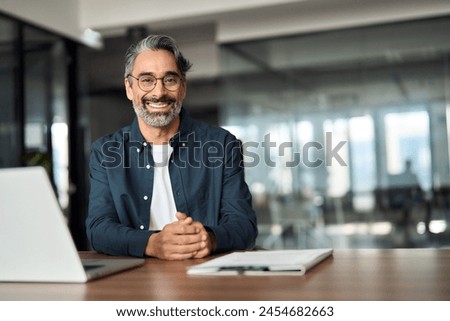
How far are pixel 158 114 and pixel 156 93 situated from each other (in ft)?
0.30

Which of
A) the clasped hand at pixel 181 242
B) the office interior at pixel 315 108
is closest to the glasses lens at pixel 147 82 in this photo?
the clasped hand at pixel 181 242

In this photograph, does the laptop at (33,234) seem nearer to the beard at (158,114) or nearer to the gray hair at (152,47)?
the beard at (158,114)

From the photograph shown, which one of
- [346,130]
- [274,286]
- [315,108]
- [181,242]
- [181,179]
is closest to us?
[274,286]

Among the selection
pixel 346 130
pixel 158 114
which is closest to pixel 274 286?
pixel 158 114

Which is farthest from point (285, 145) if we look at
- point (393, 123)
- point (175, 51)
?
point (175, 51)

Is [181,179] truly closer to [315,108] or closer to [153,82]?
[153,82]

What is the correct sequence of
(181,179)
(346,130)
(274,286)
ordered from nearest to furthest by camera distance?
(274,286), (181,179), (346,130)

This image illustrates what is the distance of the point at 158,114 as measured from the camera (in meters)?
2.43

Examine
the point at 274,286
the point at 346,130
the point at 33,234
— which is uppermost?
the point at 346,130

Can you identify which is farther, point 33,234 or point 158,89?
point 158,89

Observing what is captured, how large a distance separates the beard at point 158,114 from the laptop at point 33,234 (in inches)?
47.6

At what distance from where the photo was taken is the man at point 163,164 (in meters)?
2.26

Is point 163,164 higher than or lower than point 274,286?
higher

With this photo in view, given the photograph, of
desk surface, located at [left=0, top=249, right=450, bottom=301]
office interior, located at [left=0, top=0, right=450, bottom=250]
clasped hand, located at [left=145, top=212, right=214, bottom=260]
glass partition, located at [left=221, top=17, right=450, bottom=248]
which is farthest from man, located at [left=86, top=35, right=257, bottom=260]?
glass partition, located at [left=221, top=17, right=450, bottom=248]
